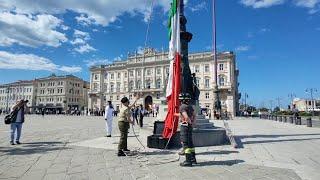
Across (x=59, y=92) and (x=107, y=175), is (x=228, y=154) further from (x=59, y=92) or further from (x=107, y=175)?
(x=59, y=92)

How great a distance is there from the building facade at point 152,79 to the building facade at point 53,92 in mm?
13227

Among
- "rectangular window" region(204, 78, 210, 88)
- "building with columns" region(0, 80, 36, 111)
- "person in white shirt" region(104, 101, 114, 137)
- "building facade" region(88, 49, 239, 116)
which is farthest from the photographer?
"building with columns" region(0, 80, 36, 111)

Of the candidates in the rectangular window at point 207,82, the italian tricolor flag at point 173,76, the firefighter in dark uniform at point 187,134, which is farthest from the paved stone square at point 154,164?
the rectangular window at point 207,82

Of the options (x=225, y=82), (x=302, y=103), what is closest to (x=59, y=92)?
(x=225, y=82)

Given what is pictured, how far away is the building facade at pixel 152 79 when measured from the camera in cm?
7658

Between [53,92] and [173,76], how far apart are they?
112 metres

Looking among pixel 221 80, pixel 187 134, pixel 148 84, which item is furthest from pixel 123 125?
pixel 148 84

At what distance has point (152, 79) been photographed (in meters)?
89.1

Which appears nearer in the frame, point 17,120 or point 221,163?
point 221,163

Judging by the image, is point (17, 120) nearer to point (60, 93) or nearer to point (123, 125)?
point (123, 125)

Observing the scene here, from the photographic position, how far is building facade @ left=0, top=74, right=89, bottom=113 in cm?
11156

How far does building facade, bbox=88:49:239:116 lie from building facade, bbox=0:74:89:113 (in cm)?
1323

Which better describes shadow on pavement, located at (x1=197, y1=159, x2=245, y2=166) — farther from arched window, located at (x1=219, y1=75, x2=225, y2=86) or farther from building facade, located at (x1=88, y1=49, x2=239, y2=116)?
arched window, located at (x1=219, y1=75, x2=225, y2=86)

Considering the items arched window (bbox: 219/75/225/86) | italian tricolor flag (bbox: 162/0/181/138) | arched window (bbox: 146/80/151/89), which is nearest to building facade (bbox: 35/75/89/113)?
arched window (bbox: 146/80/151/89)
